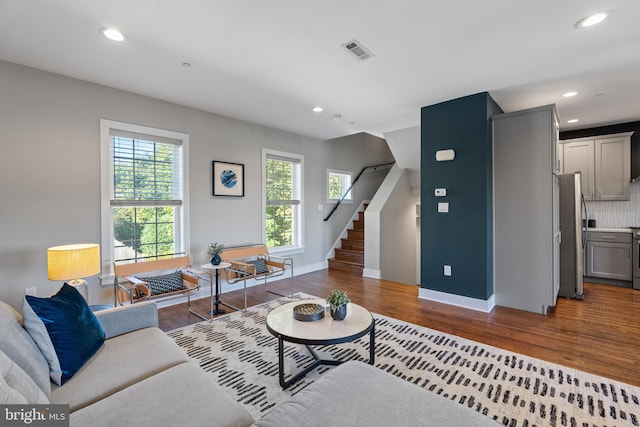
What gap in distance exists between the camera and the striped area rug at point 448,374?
1801mm

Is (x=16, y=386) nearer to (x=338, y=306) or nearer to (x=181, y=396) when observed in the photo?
(x=181, y=396)

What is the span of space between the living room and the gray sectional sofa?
6.00ft

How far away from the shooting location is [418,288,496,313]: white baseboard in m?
3.53

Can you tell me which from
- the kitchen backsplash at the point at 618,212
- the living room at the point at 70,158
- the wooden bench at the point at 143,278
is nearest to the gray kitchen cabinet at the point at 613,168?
the kitchen backsplash at the point at 618,212

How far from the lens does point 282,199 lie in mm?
5328

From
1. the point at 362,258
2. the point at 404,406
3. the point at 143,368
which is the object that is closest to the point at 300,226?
the point at 362,258

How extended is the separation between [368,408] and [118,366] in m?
1.34

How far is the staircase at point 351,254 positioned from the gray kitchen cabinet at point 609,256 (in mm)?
3756

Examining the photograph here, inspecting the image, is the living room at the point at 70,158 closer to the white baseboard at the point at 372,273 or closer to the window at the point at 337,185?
the window at the point at 337,185

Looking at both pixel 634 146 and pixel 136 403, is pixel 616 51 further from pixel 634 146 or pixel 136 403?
pixel 136 403

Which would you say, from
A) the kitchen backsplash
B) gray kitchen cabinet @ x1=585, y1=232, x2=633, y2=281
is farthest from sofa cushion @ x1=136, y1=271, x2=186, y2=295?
the kitchen backsplash

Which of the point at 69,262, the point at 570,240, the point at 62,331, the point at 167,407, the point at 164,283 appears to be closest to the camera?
the point at 167,407

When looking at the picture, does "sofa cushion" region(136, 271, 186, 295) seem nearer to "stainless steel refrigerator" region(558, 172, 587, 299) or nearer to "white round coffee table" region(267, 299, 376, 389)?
"white round coffee table" region(267, 299, 376, 389)

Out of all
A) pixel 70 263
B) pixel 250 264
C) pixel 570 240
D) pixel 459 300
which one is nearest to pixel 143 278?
pixel 70 263
